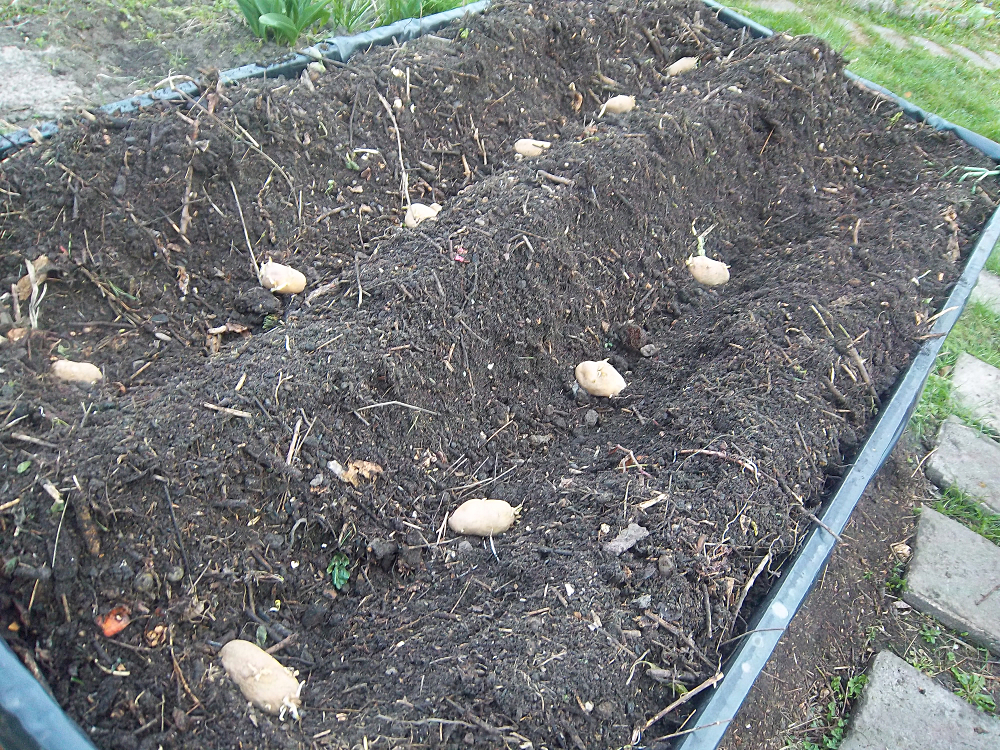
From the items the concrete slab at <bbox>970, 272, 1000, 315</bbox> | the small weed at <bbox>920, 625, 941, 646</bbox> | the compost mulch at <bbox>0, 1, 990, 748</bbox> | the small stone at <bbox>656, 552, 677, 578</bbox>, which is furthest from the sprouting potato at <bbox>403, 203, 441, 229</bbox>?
the concrete slab at <bbox>970, 272, 1000, 315</bbox>

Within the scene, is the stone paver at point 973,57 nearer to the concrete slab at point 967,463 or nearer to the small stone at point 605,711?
the concrete slab at point 967,463

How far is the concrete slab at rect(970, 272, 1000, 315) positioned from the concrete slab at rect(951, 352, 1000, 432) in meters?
0.33

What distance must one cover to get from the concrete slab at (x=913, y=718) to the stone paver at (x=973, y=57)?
4174mm

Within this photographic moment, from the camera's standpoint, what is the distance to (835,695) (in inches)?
72.8

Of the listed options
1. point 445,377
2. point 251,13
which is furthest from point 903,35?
point 445,377

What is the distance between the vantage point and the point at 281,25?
9.55 feet

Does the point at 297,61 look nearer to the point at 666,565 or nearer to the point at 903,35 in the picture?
the point at 666,565

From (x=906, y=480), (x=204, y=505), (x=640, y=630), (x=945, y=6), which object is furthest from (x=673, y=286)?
(x=945, y=6)

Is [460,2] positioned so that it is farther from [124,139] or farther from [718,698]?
[718,698]

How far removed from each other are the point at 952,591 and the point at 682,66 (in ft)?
8.16

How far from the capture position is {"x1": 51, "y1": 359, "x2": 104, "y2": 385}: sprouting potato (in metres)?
1.73

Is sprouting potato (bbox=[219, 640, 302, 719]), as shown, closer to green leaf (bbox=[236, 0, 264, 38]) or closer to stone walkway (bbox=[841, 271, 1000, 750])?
stone walkway (bbox=[841, 271, 1000, 750])

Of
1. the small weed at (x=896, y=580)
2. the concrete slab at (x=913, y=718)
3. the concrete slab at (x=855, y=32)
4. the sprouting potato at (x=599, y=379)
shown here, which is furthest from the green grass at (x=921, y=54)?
the concrete slab at (x=913, y=718)

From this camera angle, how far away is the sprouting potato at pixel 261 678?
135cm
